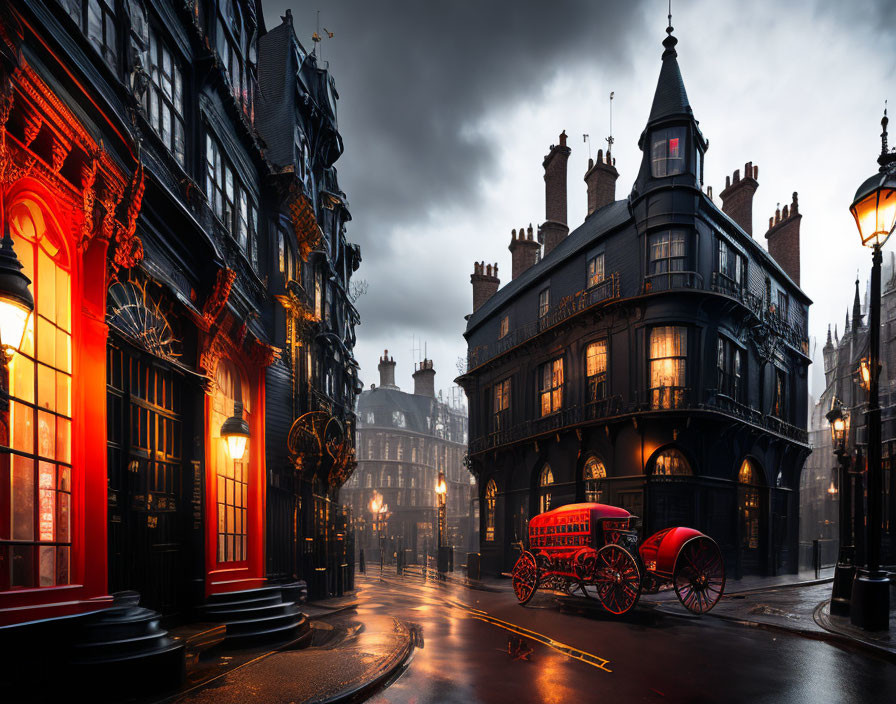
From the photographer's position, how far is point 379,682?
781 centimetres

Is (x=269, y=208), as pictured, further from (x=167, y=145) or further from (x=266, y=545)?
(x=266, y=545)

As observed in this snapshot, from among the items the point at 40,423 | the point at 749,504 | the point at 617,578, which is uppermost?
the point at 40,423

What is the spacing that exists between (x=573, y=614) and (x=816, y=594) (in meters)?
8.11

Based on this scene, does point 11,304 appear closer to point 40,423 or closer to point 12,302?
point 12,302

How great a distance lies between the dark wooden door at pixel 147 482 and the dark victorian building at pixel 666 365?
16220 mm

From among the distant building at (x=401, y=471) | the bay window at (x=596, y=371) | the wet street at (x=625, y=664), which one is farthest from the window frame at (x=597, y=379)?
the distant building at (x=401, y=471)

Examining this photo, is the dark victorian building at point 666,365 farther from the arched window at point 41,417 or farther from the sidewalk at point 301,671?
the arched window at point 41,417

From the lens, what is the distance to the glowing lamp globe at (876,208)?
1120 cm

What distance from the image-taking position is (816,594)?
18484 mm

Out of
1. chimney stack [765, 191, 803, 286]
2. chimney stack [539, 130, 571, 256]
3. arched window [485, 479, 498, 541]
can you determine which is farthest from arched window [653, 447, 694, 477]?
chimney stack [765, 191, 803, 286]

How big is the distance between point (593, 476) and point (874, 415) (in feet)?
48.6

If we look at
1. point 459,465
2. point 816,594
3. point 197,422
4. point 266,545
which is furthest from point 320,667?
point 459,465

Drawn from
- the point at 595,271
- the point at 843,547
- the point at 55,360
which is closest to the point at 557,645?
the point at 843,547

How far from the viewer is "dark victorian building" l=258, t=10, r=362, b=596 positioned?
55.2 ft
